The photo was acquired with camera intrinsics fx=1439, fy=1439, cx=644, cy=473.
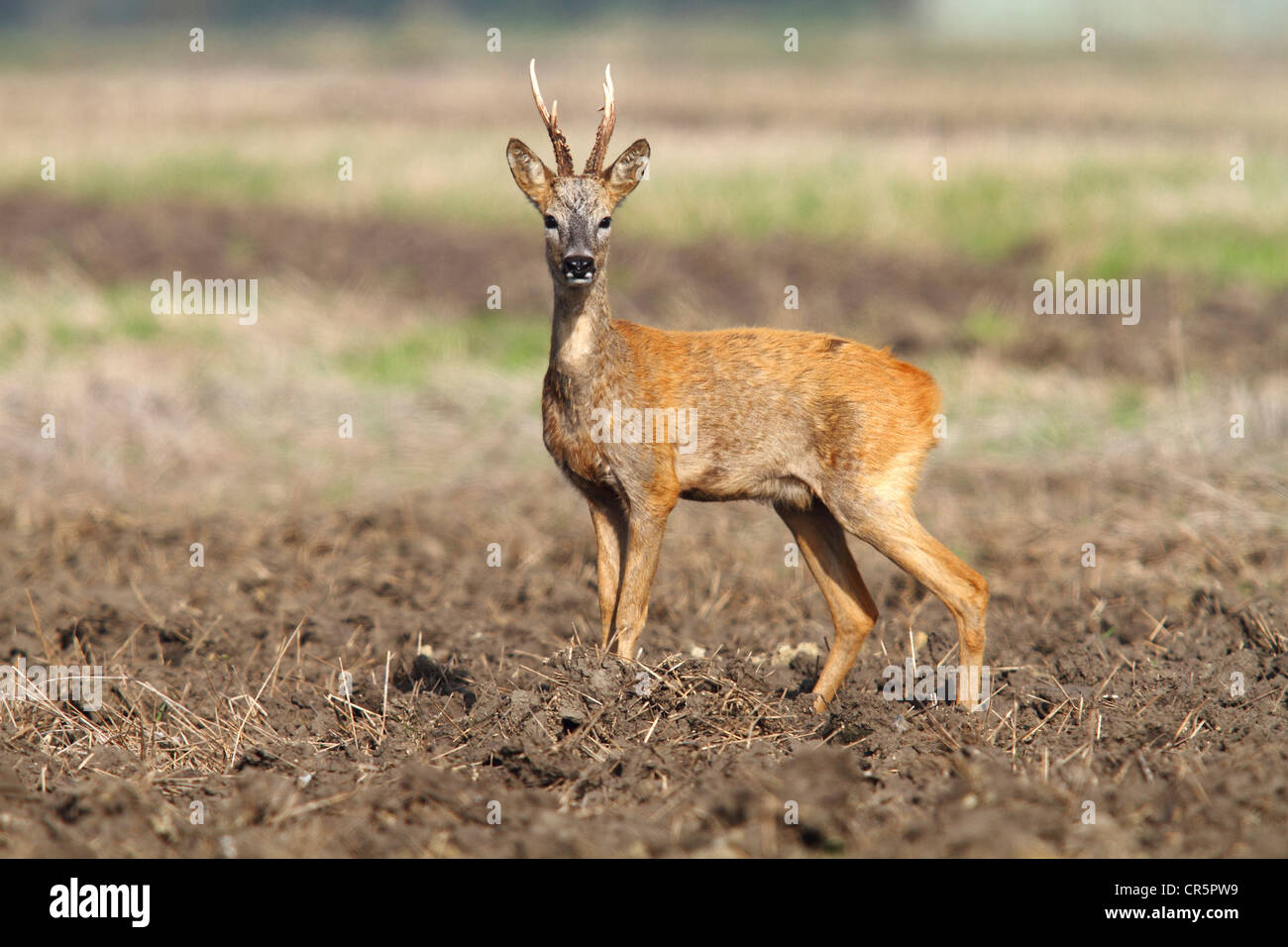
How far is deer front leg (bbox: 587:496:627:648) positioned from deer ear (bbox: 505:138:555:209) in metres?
1.41

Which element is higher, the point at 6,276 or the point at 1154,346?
the point at 6,276

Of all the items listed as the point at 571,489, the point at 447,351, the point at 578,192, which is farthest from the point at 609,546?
the point at 447,351

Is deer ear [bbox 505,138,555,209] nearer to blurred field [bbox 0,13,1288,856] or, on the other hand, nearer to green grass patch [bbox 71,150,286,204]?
blurred field [bbox 0,13,1288,856]

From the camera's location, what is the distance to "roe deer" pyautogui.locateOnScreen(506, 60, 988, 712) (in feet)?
21.0

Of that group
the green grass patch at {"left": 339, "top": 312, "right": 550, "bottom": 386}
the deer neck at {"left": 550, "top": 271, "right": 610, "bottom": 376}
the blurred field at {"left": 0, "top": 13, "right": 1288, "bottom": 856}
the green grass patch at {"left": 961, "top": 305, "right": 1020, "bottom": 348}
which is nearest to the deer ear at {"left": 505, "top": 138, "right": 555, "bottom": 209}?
the deer neck at {"left": 550, "top": 271, "right": 610, "bottom": 376}

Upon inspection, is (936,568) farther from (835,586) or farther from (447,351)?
(447,351)

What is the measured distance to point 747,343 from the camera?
6785mm

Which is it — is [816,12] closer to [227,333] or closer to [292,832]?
[227,333]

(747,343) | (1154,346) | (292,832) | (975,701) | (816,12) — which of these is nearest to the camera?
(292,832)

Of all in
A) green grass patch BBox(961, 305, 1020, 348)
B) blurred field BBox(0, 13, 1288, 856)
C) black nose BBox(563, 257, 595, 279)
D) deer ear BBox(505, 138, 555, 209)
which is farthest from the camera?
green grass patch BBox(961, 305, 1020, 348)

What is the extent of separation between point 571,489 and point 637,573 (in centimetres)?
475
